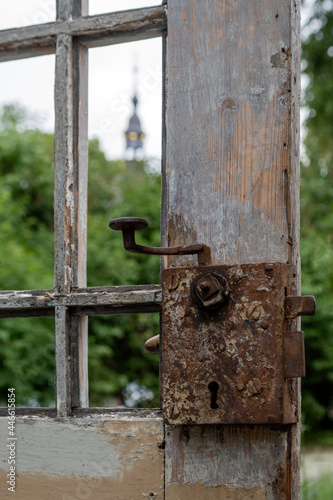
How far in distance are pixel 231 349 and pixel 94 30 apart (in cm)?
56

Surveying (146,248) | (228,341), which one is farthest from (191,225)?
(228,341)

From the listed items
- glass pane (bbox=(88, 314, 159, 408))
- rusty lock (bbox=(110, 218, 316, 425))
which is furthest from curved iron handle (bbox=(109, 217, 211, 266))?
glass pane (bbox=(88, 314, 159, 408))

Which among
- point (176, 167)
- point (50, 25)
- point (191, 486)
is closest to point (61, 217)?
point (176, 167)

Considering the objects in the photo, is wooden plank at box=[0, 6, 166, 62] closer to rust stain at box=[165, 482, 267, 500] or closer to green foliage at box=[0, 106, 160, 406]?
rust stain at box=[165, 482, 267, 500]

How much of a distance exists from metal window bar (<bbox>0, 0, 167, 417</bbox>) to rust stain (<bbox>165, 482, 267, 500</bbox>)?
0.58 feet

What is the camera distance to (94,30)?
3.16 ft

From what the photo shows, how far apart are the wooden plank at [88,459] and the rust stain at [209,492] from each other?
0.02m

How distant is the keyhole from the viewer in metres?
0.79

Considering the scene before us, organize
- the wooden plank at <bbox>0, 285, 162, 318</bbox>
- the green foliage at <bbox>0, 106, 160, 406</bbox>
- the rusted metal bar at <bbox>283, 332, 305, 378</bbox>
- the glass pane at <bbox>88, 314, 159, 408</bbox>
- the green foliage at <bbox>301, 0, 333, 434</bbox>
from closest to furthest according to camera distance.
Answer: the rusted metal bar at <bbox>283, 332, 305, 378</bbox> → the wooden plank at <bbox>0, 285, 162, 318</bbox> → the green foliage at <bbox>0, 106, 160, 406</bbox> → the glass pane at <bbox>88, 314, 159, 408</bbox> → the green foliage at <bbox>301, 0, 333, 434</bbox>

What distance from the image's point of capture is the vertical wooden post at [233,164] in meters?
0.82

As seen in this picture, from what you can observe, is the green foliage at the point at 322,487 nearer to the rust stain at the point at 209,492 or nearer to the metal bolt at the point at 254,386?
the rust stain at the point at 209,492

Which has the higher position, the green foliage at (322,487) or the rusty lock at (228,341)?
the rusty lock at (228,341)

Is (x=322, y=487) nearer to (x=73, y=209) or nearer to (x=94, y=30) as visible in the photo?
(x=73, y=209)

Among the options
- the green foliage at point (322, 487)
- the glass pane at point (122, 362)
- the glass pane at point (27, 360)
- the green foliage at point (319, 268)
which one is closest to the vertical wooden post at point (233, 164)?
the green foliage at point (322, 487)
